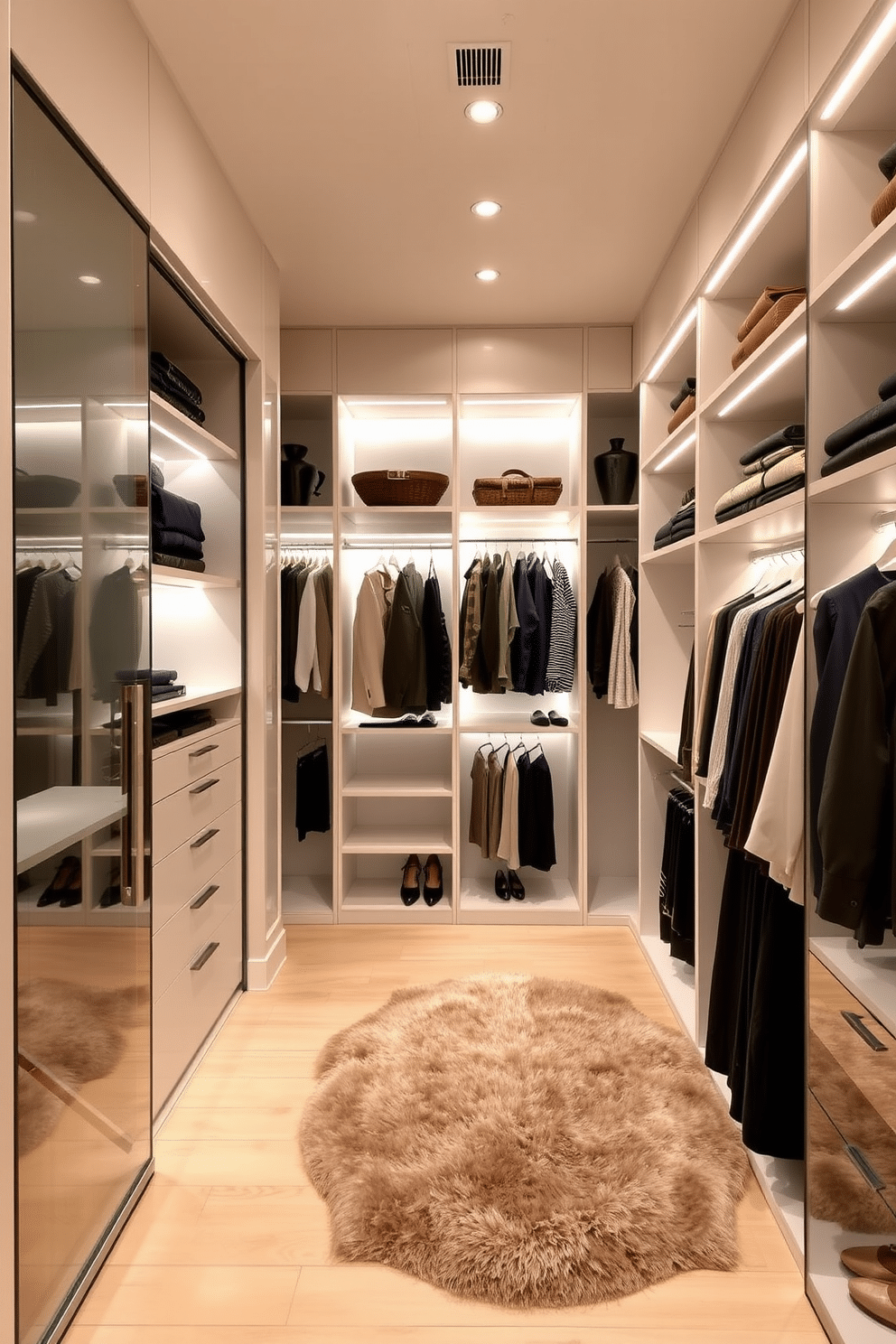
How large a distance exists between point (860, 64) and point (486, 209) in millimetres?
1471

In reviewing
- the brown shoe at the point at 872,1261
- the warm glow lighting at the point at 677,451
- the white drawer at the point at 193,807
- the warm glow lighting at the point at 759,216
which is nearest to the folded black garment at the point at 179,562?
the white drawer at the point at 193,807

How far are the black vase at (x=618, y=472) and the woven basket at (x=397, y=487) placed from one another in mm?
754

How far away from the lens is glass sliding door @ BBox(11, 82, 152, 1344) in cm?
147

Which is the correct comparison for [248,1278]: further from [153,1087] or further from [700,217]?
[700,217]

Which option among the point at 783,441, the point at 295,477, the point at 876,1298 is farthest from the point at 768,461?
the point at 295,477

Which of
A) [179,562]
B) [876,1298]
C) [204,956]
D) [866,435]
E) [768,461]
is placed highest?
[768,461]

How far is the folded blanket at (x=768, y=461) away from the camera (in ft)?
6.95

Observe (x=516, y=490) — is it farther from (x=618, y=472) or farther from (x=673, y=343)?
(x=673, y=343)

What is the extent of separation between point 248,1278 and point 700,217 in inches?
123

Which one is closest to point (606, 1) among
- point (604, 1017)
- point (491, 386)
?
point (491, 386)

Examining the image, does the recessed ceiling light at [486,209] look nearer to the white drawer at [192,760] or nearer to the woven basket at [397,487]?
the woven basket at [397,487]

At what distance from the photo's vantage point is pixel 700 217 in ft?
8.96

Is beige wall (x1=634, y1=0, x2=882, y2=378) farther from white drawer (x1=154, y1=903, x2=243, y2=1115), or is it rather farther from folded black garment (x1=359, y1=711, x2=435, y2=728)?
white drawer (x1=154, y1=903, x2=243, y2=1115)

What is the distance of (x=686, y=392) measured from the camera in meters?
3.15
